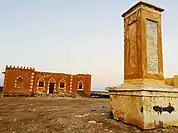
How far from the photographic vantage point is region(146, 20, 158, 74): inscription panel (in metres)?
6.66

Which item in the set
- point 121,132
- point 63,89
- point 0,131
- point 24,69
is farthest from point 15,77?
point 121,132

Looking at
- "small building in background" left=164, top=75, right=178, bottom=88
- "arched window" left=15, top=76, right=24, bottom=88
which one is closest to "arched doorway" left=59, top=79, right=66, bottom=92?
"arched window" left=15, top=76, right=24, bottom=88

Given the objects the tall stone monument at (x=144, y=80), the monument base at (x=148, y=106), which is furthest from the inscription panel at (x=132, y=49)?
the monument base at (x=148, y=106)

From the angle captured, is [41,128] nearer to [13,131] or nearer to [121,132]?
[13,131]

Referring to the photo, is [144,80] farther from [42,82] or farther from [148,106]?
[42,82]

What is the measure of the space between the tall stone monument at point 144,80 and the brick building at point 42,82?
25.2m

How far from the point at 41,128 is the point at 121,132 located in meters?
2.68

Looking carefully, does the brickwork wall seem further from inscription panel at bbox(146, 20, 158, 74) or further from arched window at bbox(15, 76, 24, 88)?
inscription panel at bbox(146, 20, 158, 74)

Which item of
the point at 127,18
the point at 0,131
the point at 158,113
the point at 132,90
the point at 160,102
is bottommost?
the point at 0,131

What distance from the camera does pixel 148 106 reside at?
5.82m

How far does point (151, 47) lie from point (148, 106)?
2365mm

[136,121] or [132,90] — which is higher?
[132,90]

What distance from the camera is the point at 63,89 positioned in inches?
1299

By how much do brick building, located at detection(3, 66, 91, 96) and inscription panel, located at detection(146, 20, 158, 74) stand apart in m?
26.7
